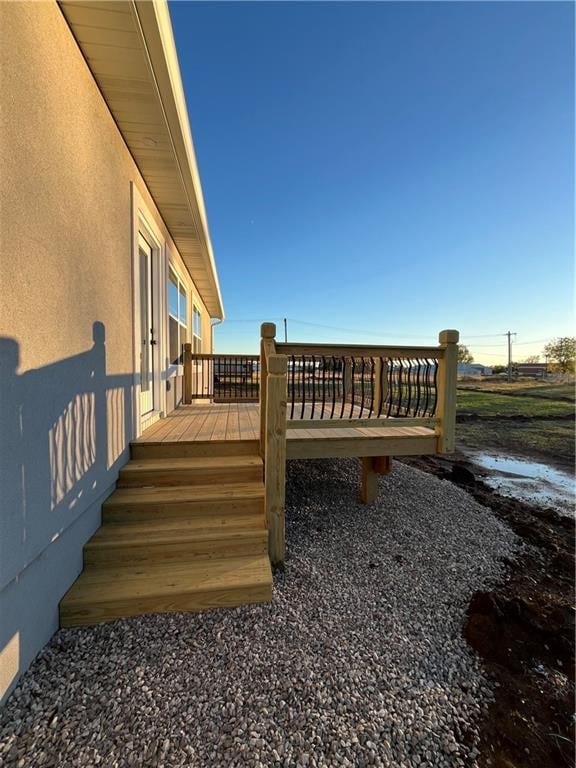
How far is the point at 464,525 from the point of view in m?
3.71

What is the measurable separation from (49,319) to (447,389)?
3.23m

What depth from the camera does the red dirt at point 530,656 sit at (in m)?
1.44

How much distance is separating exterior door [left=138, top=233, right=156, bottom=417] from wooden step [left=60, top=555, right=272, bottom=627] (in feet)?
6.58

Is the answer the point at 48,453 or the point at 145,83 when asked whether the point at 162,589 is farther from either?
the point at 145,83

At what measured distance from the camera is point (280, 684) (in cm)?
159

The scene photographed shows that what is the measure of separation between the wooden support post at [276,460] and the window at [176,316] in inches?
122

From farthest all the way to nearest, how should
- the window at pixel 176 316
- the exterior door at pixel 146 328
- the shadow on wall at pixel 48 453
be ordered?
Result: 1. the window at pixel 176 316
2. the exterior door at pixel 146 328
3. the shadow on wall at pixel 48 453

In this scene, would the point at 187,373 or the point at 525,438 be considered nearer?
the point at 187,373

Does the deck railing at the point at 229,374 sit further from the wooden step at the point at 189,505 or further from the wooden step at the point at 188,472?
the wooden step at the point at 189,505

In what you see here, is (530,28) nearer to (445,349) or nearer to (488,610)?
(445,349)

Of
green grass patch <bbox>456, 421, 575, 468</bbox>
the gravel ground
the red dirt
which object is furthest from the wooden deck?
green grass patch <bbox>456, 421, 575, 468</bbox>

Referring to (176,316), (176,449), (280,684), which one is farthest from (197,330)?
(280,684)

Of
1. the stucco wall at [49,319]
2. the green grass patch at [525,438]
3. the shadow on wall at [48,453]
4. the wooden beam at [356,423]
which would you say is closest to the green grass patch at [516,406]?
the green grass patch at [525,438]

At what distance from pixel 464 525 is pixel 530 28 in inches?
289
